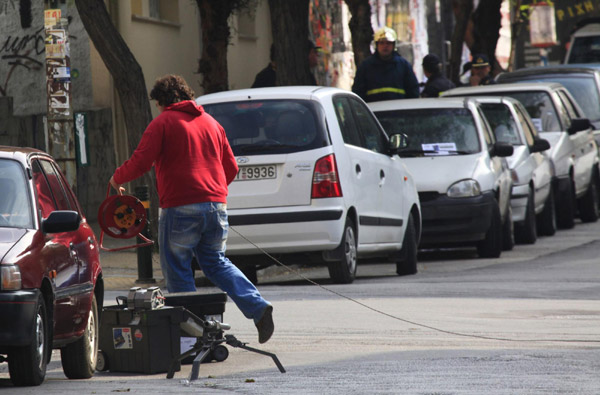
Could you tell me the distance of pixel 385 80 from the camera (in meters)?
19.4

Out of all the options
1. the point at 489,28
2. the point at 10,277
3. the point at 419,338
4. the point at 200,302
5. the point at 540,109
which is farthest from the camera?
the point at 489,28

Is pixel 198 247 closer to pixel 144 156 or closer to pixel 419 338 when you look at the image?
pixel 144 156

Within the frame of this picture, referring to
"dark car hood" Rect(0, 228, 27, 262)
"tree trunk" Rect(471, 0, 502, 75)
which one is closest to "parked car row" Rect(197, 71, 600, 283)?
"dark car hood" Rect(0, 228, 27, 262)

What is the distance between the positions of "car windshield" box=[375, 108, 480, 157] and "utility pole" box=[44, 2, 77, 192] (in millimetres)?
3395

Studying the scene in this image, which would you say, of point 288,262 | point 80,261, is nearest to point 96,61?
point 288,262

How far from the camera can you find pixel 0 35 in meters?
22.9

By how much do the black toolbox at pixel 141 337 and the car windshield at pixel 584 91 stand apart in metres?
16.5

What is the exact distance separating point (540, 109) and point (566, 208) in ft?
4.56

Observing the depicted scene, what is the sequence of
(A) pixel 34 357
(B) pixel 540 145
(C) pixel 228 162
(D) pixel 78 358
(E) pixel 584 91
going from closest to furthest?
(A) pixel 34 357 < (D) pixel 78 358 < (C) pixel 228 162 < (B) pixel 540 145 < (E) pixel 584 91

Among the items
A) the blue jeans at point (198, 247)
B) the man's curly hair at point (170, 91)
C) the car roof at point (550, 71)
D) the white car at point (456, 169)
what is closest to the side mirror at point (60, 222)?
the blue jeans at point (198, 247)

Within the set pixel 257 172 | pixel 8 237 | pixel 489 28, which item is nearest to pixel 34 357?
pixel 8 237

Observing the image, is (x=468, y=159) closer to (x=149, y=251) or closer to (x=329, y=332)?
(x=149, y=251)

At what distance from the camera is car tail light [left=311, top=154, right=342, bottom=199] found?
13.2m

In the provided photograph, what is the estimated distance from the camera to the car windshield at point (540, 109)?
21.0 m
